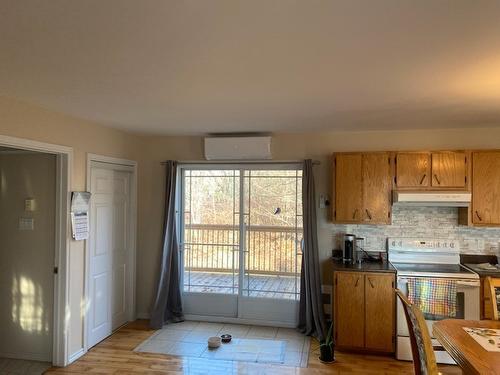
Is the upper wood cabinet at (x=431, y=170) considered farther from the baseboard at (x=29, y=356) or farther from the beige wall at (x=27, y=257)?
the baseboard at (x=29, y=356)

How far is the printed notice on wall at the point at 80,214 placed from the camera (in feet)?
12.3

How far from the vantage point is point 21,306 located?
387 centimetres

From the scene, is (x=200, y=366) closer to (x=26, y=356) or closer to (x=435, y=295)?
(x=26, y=356)

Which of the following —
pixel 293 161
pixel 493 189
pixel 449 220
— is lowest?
pixel 449 220

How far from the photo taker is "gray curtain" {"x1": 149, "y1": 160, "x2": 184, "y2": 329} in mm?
4723

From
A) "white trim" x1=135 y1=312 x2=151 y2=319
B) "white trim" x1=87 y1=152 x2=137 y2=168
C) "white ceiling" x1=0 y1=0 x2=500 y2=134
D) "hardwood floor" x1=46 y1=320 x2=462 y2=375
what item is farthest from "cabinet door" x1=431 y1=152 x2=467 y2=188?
"white trim" x1=135 y1=312 x2=151 y2=319

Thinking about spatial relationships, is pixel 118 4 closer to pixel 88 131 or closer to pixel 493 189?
pixel 88 131

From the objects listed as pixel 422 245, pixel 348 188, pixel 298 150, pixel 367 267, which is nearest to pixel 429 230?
pixel 422 245

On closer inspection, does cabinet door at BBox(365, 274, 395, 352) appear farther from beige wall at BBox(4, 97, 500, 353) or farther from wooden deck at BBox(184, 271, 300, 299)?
wooden deck at BBox(184, 271, 300, 299)

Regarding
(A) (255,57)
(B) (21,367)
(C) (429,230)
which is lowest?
(B) (21,367)

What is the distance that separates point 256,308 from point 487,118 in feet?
10.8

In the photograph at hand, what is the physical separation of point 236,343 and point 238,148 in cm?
220

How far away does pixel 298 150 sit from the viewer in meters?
4.65

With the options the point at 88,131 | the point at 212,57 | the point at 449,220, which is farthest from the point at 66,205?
the point at 449,220
